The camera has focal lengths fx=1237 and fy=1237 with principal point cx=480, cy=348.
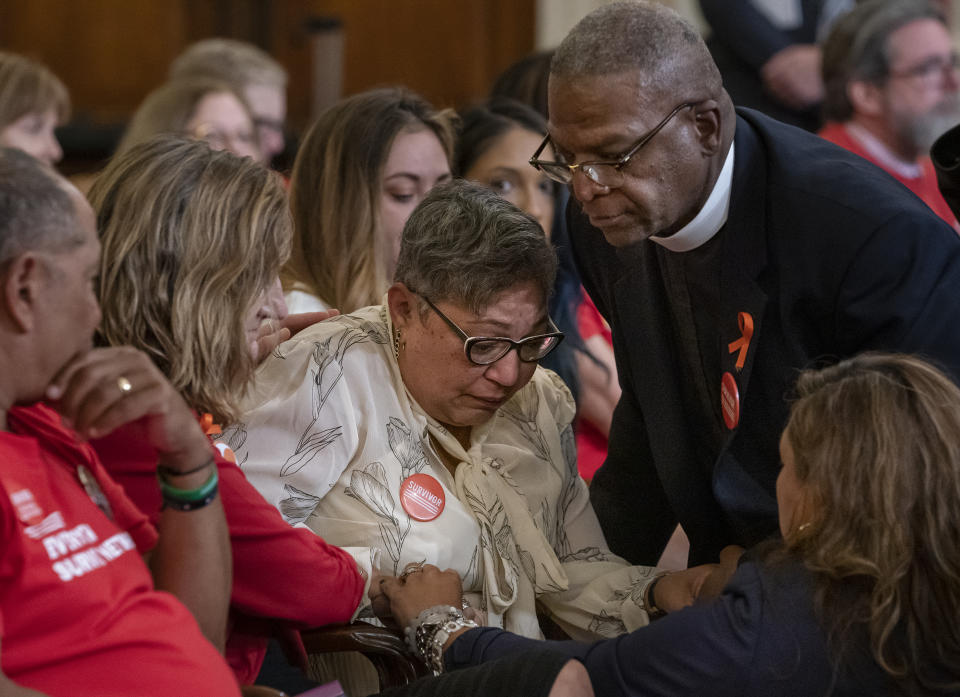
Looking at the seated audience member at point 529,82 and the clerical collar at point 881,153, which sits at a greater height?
the seated audience member at point 529,82

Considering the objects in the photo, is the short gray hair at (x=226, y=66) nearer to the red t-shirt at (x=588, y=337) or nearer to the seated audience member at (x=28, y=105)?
the seated audience member at (x=28, y=105)

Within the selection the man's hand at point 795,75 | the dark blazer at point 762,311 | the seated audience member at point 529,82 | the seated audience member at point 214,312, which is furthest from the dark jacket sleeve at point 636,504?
the man's hand at point 795,75

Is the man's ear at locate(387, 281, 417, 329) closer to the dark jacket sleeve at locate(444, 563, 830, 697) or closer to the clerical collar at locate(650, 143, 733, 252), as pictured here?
the clerical collar at locate(650, 143, 733, 252)

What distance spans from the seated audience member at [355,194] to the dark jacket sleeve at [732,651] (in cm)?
141

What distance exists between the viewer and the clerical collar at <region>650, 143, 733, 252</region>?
211 centimetres

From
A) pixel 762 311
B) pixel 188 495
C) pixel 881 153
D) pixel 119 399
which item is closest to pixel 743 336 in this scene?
pixel 762 311

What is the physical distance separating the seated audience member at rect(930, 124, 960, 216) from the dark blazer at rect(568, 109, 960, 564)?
0.13 meters

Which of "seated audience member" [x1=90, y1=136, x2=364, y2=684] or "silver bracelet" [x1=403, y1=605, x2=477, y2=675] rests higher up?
"seated audience member" [x1=90, y1=136, x2=364, y2=684]

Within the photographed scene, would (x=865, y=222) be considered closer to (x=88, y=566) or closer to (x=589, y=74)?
(x=589, y=74)

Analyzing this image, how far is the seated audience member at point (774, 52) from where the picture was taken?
16.2ft

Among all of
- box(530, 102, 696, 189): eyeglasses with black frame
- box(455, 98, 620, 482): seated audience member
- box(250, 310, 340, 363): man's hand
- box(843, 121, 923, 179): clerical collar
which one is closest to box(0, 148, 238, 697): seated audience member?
box(250, 310, 340, 363): man's hand

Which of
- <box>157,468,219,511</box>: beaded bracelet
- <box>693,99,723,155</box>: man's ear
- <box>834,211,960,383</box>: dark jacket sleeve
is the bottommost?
<box>157,468,219,511</box>: beaded bracelet

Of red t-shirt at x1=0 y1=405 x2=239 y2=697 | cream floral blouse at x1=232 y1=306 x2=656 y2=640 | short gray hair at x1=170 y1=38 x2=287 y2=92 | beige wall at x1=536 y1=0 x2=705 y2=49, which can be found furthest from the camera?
beige wall at x1=536 y1=0 x2=705 y2=49

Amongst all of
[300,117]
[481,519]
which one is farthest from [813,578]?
[300,117]
